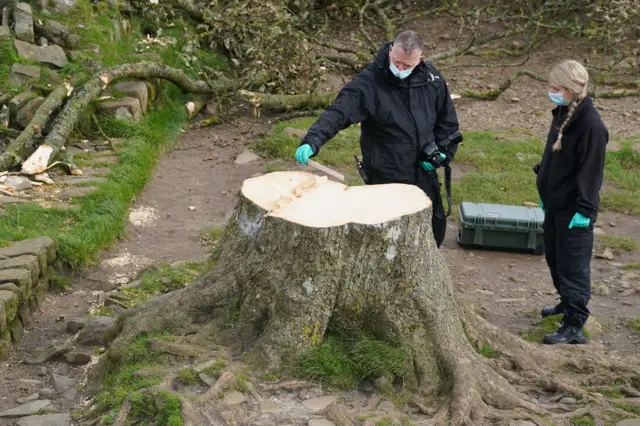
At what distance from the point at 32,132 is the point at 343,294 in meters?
4.98

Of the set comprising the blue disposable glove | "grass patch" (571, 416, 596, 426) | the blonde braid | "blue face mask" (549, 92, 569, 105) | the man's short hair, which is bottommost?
"grass patch" (571, 416, 596, 426)

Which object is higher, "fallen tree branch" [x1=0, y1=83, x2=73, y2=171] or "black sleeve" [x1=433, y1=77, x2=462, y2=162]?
"black sleeve" [x1=433, y1=77, x2=462, y2=162]

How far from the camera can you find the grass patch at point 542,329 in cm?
593

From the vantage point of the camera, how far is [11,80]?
9.45 meters

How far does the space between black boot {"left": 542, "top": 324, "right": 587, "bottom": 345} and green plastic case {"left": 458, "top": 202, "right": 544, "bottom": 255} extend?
1.91 meters

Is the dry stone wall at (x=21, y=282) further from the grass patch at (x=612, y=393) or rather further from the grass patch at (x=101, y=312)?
the grass patch at (x=612, y=393)

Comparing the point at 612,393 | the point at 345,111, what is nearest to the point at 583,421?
the point at 612,393

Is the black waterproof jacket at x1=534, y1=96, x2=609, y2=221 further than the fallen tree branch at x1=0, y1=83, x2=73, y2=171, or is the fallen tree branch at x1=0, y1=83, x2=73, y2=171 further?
the fallen tree branch at x1=0, y1=83, x2=73, y2=171

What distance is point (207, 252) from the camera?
7.29m

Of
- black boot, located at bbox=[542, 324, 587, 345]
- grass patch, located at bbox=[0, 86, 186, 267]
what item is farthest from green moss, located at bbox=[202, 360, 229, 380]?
grass patch, located at bbox=[0, 86, 186, 267]

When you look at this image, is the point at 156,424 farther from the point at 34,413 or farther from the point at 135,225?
the point at 135,225

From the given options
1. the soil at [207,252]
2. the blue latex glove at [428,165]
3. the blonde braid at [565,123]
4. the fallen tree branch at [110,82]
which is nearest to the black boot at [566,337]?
the soil at [207,252]

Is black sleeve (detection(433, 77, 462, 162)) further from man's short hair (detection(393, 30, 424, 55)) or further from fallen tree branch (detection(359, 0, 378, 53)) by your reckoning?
fallen tree branch (detection(359, 0, 378, 53))

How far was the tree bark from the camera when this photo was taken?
14.2 feet
